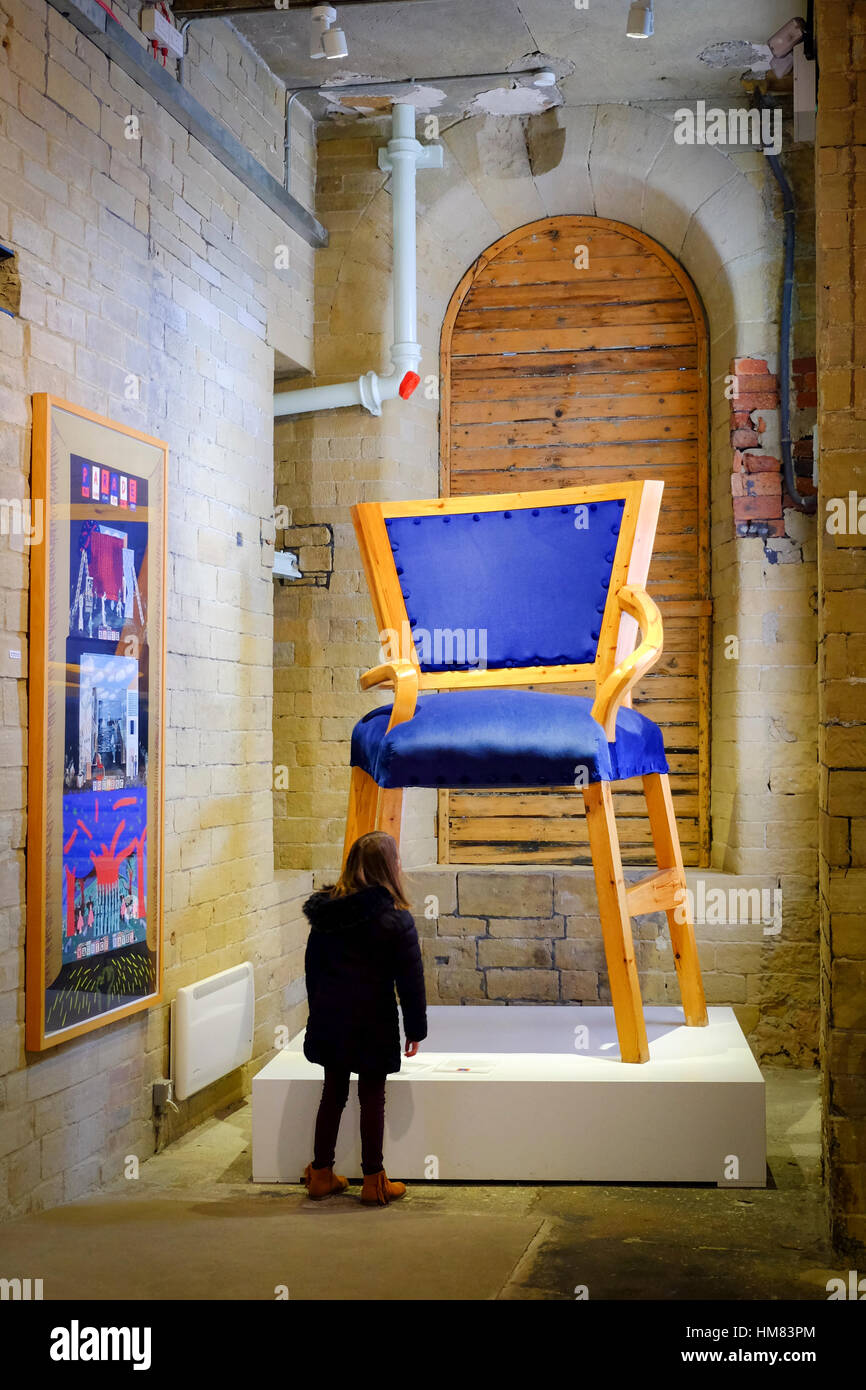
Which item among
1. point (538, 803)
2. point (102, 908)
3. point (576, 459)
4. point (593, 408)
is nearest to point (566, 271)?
point (593, 408)

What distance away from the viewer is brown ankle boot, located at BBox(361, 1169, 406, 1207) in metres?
3.43

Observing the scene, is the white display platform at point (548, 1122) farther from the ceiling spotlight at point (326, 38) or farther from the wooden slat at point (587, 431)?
the ceiling spotlight at point (326, 38)

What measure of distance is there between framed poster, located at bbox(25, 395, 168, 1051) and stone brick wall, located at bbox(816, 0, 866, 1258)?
190 cm

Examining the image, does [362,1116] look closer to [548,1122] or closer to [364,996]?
[364,996]

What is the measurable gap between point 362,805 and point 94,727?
84cm

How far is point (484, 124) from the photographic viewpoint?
555 centimetres

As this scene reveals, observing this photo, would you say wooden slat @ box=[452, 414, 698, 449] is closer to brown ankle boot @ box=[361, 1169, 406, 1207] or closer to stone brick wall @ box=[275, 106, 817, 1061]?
stone brick wall @ box=[275, 106, 817, 1061]

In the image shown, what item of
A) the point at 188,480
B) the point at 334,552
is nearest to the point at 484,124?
the point at 334,552

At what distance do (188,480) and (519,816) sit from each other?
2151 millimetres

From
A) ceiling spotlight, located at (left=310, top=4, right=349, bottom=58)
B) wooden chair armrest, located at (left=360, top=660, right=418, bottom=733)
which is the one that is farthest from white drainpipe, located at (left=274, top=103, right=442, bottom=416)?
wooden chair armrest, located at (left=360, top=660, right=418, bottom=733)

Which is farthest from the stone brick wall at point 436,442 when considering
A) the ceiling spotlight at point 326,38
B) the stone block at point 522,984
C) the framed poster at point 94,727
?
the framed poster at point 94,727

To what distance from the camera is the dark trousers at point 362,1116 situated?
346 cm

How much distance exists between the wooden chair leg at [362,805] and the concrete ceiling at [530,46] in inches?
105

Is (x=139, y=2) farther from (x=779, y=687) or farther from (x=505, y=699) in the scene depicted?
(x=779, y=687)
